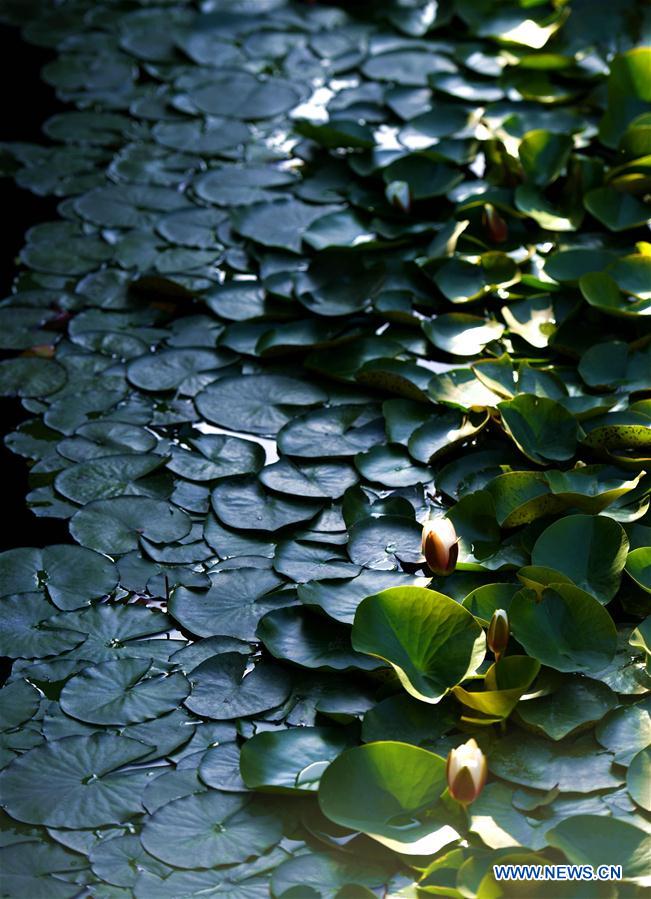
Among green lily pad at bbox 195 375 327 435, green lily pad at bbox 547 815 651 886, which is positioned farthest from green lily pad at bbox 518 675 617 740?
green lily pad at bbox 195 375 327 435

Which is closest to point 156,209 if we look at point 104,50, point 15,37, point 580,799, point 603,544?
point 104,50

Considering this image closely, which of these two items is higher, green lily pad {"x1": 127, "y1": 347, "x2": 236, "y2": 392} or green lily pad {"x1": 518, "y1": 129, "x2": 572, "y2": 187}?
green lily pad {"x1": 518, "y1": 129, "x2": 572, "y2": 187}

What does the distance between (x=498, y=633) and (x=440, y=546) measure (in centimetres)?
18

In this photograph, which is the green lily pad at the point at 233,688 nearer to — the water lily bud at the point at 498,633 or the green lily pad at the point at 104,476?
the water lily bud at the point at 498,633

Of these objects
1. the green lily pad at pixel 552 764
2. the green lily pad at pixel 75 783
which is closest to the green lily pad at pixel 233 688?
the green lily pad at pixel 75 783

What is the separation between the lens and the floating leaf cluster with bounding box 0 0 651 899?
138 centimetres

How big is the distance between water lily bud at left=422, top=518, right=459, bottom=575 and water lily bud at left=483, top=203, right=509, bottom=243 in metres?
0.95

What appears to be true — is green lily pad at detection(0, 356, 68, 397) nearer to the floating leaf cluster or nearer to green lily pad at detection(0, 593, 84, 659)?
the floating leaf cluster

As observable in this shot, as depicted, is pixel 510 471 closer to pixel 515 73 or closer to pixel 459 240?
pixel 459 240

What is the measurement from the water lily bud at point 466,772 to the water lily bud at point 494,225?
4.41 feet

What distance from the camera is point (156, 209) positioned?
2.67 metres

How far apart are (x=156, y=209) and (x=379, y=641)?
4.98 feet

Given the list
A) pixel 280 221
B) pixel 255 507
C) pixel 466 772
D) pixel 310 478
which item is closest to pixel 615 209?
pixel 280 221

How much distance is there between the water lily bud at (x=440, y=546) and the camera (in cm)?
162
